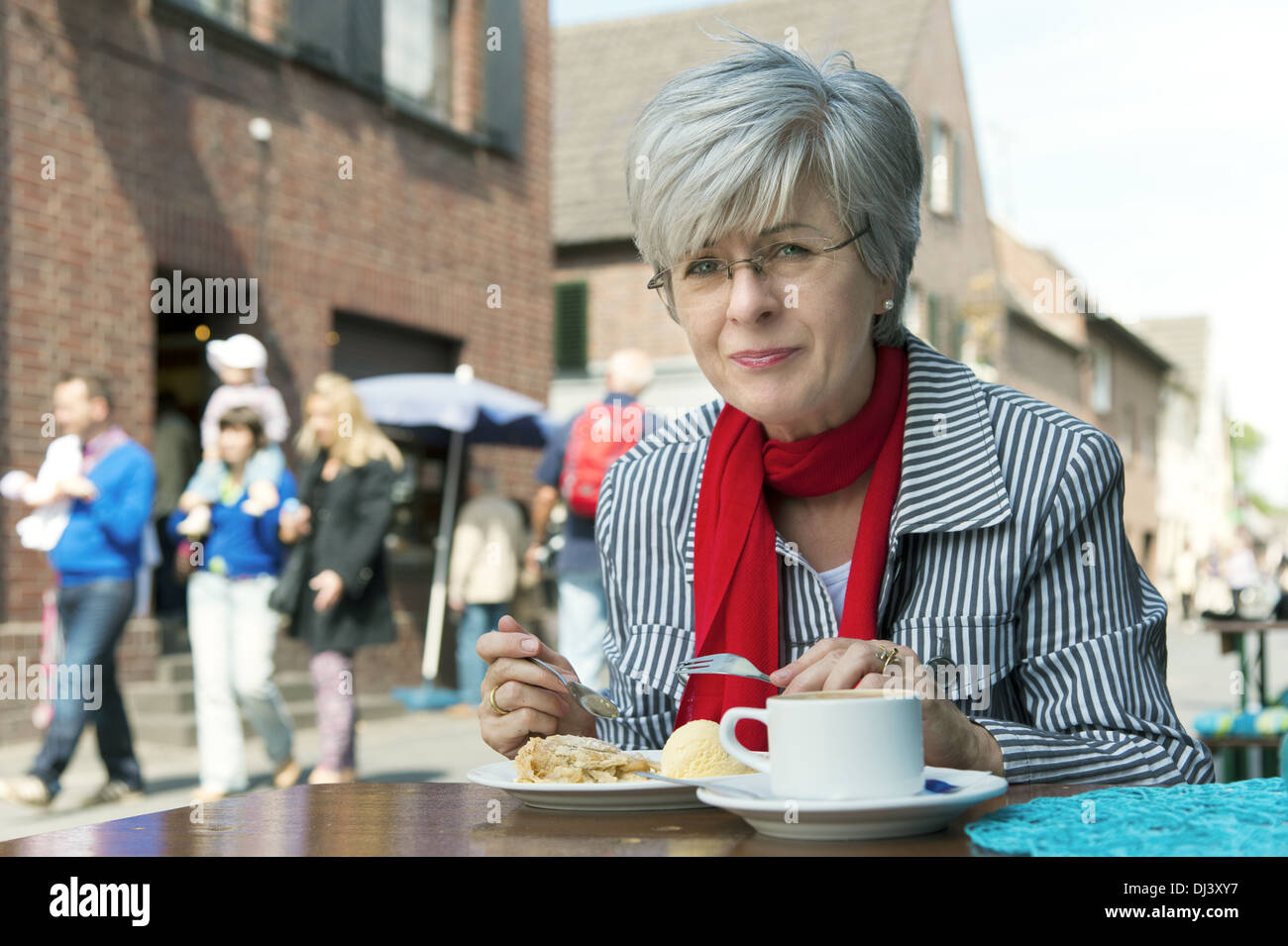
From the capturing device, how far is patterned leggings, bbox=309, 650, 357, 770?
6.61 metres

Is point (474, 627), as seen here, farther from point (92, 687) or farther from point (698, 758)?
point (698, 758)

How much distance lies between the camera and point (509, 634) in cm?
182

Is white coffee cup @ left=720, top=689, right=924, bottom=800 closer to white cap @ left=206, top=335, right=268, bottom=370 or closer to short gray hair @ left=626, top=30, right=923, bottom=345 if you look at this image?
short gray hair @ left=626, top=30, right=923, bottom=345

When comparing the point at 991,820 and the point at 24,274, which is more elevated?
the point at 24,274

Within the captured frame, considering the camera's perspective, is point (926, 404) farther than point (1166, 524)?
No

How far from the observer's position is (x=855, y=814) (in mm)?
1236

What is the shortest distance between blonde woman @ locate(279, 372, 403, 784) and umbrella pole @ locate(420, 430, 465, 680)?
14.2 feet

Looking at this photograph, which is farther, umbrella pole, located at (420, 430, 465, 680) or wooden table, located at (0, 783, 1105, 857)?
umbrella pole, located at (420, 430, 465, 680)

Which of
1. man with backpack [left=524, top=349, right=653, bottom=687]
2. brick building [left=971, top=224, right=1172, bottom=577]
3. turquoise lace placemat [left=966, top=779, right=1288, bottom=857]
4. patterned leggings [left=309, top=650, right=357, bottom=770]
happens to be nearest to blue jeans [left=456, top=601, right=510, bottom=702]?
man with backpack [left=524, top=349, right=653, bottom=687]

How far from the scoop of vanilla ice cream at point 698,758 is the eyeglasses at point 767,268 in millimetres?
710

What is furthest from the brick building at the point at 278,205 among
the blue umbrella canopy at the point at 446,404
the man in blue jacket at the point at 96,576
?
the man in blue jacket at the point at 96,576
